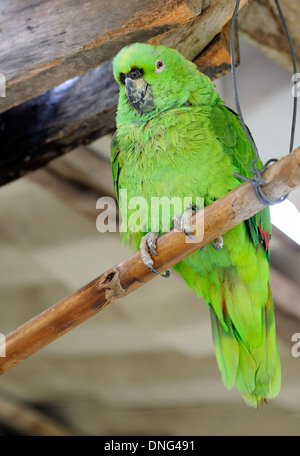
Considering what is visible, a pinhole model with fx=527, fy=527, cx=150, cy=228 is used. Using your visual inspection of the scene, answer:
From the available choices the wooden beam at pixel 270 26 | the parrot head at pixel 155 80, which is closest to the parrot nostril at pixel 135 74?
the parrot head at pixel 155 80

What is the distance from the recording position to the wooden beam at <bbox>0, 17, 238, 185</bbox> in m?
1.74

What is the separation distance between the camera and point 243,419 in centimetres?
374

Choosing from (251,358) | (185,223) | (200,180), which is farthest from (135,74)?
(251,358)

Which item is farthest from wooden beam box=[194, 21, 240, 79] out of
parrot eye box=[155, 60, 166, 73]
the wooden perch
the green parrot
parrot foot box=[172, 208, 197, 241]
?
the wooden perch

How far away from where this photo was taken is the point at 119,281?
51.9 inches

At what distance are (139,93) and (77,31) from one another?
224mm

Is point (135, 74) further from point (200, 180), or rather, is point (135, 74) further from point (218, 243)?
point (218, 243)

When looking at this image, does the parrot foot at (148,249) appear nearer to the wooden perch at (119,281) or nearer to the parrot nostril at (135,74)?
the wooden perch at (119,281)

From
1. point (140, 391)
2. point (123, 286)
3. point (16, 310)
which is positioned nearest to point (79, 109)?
point (123, 286)

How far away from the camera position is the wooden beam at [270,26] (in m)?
1.75

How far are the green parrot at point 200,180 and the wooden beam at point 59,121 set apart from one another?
0.24 m

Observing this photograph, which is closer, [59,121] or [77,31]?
[77,31]

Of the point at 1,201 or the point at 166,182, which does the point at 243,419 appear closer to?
the point at 1,201

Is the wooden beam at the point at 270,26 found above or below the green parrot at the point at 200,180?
above
